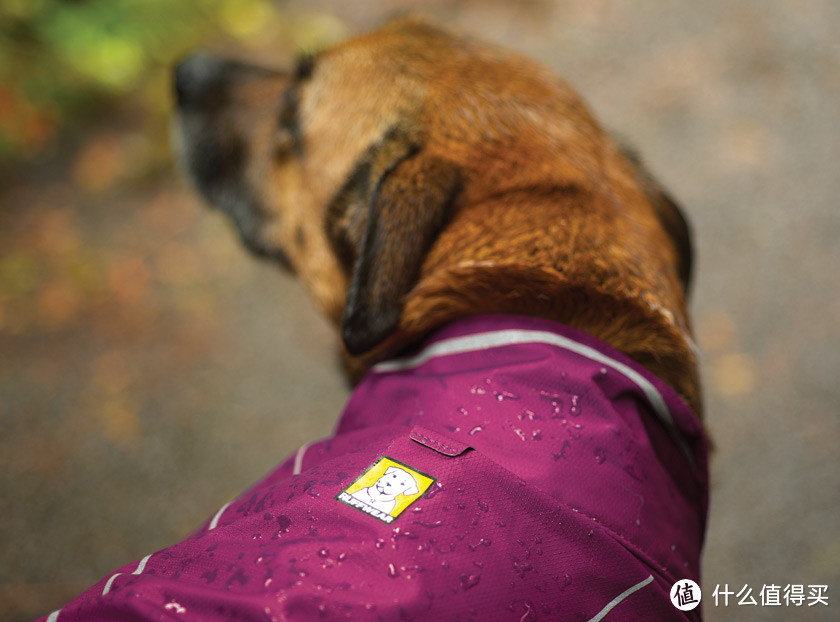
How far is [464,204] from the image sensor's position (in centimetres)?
154

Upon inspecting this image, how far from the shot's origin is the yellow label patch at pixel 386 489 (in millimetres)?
1072

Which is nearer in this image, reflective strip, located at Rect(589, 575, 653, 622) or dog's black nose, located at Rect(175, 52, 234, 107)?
reflective strip, located at Rect(589, 575, 653, 622)

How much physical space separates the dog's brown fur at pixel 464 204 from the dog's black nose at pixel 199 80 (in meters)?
0.48

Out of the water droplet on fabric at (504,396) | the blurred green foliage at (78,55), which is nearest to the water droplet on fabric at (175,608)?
the water droplet on fabric at (504,396)

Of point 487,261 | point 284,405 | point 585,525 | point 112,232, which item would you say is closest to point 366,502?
point 585,525

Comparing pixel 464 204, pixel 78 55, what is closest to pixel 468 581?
pixel 464 204

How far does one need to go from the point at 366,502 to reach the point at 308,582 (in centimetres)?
16

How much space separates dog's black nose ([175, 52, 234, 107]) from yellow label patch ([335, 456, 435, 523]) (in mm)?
1719

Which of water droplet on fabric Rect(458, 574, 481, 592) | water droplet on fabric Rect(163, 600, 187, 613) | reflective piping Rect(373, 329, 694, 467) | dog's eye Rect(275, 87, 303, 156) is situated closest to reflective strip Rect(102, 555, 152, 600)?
water droplet on fabric Rect(163, 600, 187, 613)

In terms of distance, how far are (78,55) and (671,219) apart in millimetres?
3887

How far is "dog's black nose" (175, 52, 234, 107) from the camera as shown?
92.4 inches

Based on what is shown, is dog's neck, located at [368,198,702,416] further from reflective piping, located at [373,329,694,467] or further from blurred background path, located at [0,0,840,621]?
blurred background path, located at [0,0,840,621]

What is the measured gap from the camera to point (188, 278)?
3.71 m

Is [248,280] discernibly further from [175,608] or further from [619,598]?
[619,598]
